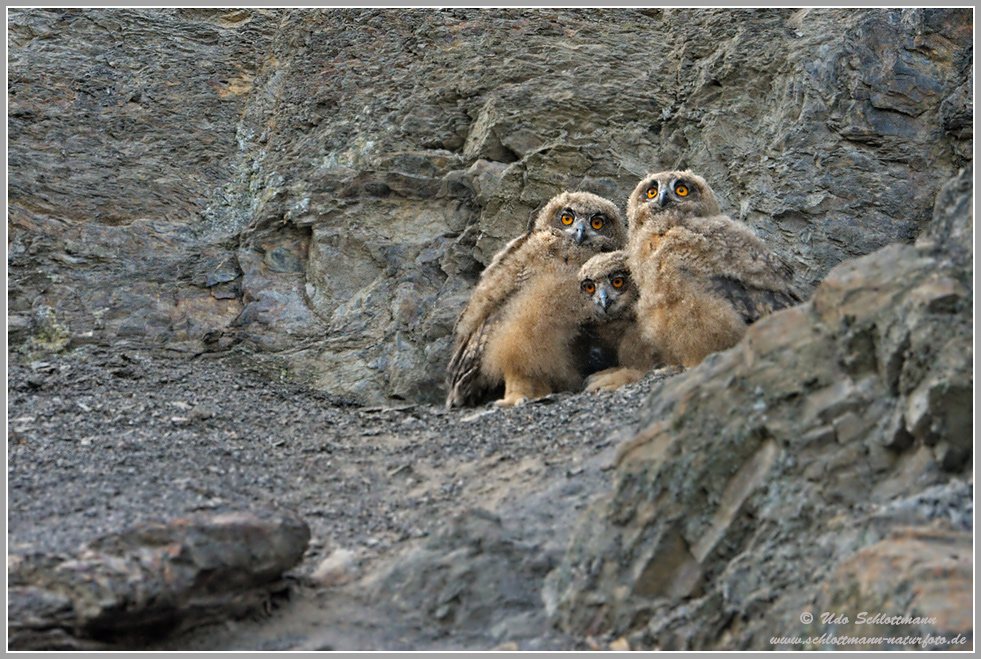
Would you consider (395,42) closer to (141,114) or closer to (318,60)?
(318,60)

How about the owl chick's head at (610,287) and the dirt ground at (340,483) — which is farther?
the owl chick's head at (610,287)

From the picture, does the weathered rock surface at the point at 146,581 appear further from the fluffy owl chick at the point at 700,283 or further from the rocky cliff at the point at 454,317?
the fluffy owl chick at the point at 700,283

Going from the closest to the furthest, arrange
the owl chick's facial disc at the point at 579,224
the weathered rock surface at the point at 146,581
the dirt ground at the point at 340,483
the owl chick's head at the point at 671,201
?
the weathered rock surface at the point at 146,581, the dirt ground at the point at 340,483, the owl chick's head at the point at 671,201, the owl chick's facial disc at the point at 579,224

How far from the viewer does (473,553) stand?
4.13 metres

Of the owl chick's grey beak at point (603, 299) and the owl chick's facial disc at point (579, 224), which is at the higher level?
the owl chick's facial disc at point (579, 224)

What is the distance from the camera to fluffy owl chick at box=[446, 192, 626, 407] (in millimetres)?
6641

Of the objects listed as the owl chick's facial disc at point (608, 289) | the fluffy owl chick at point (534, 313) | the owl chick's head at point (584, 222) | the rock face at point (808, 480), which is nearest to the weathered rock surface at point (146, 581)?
the rock face at point (808, 480)

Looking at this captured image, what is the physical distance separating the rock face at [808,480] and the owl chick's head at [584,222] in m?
3.09

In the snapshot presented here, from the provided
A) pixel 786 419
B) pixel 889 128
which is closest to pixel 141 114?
pixel 889 128

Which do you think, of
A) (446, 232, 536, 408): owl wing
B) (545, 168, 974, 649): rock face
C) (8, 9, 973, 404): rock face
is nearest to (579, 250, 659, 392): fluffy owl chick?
(446, 232, 536, 408): owl wing

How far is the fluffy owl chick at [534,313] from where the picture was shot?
6.64 m

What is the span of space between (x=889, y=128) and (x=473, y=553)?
580 cm

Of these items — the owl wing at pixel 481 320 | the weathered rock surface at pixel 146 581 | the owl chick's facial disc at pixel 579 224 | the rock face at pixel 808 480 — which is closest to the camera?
the rock face at pixel 808 480

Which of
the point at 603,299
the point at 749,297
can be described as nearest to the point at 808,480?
the point at 749,297
